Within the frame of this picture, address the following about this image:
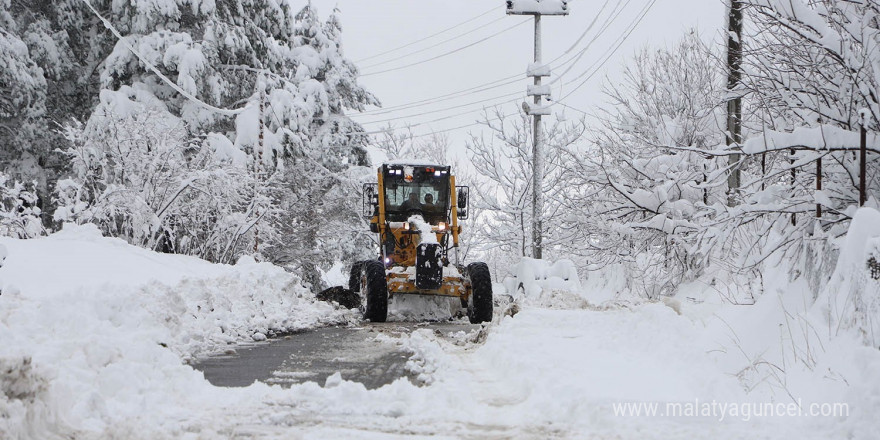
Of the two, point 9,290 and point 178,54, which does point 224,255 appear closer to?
point 178,54

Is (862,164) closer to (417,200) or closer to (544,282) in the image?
(417,200)

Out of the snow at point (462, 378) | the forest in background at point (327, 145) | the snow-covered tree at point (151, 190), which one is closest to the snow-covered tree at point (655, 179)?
the forest in background at point (327, 145)

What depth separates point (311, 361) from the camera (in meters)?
8.79

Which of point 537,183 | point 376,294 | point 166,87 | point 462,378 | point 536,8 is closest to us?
point 462,378

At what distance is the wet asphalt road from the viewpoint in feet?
24.3

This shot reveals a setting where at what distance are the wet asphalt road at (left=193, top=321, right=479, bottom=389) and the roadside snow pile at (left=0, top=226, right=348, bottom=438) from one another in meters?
0.49

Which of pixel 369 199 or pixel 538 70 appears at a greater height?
pixel 538 70

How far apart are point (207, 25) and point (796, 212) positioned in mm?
22023

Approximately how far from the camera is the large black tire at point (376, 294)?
48.0 feet

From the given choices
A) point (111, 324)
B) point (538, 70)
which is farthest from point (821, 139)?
point (538, 70)

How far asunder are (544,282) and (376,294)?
287 inches

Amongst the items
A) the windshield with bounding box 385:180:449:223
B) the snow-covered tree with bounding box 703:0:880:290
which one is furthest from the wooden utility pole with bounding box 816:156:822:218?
the windshield with bounding box 385:180:449:223

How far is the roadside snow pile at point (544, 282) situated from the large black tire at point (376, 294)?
3720 mm

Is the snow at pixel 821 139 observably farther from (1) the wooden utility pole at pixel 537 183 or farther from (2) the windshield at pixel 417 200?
(1) the wooden utility pole at pixel 537 183
